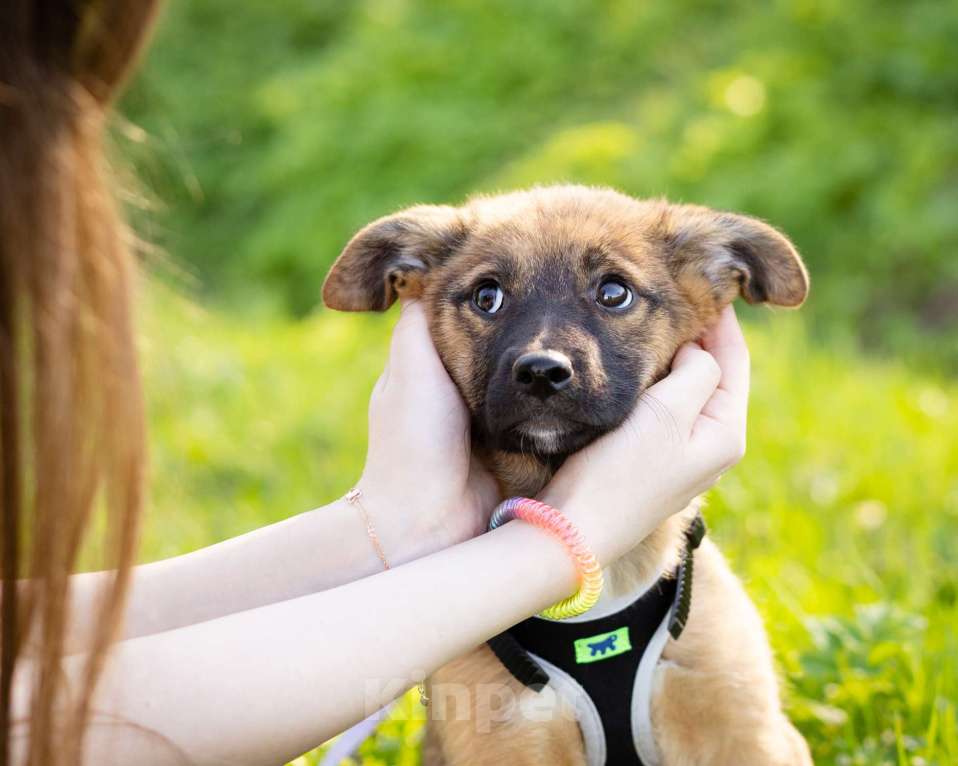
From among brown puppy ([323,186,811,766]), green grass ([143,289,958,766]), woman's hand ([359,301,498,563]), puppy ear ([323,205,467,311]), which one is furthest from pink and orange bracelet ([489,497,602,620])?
puppy ear ([323,205,467,311])

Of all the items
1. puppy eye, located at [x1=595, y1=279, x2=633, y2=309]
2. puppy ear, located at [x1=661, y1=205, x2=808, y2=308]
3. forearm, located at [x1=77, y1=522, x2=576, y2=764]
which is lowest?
forearm, located at [x1=77, y1=522, x2=576, y2=764]

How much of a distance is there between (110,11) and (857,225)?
20.7 feet

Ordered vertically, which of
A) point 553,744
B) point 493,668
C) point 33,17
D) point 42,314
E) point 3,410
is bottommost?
point 553,744

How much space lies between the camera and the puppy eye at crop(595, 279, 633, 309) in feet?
8.13

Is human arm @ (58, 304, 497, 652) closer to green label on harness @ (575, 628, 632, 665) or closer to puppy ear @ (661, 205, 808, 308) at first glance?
green label on harness @ (575, 628, 632, 665)

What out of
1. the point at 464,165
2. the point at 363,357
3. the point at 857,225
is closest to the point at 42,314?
the point at 363,357

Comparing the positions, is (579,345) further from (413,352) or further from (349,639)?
(349,639)

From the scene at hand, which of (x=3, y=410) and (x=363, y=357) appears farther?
(x=363, y=357)

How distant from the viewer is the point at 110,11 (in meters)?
1.38

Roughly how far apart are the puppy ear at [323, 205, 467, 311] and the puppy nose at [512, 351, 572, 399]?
22.3 inches

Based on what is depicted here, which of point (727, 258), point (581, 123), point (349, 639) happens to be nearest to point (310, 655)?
point (349, 639)

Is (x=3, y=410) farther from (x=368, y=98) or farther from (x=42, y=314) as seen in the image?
(x=368, y=98)

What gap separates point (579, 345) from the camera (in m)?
2.28

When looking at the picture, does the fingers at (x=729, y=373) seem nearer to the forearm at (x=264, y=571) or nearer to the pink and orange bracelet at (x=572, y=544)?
the pink and orange bracelet at (x=572, y=544)
